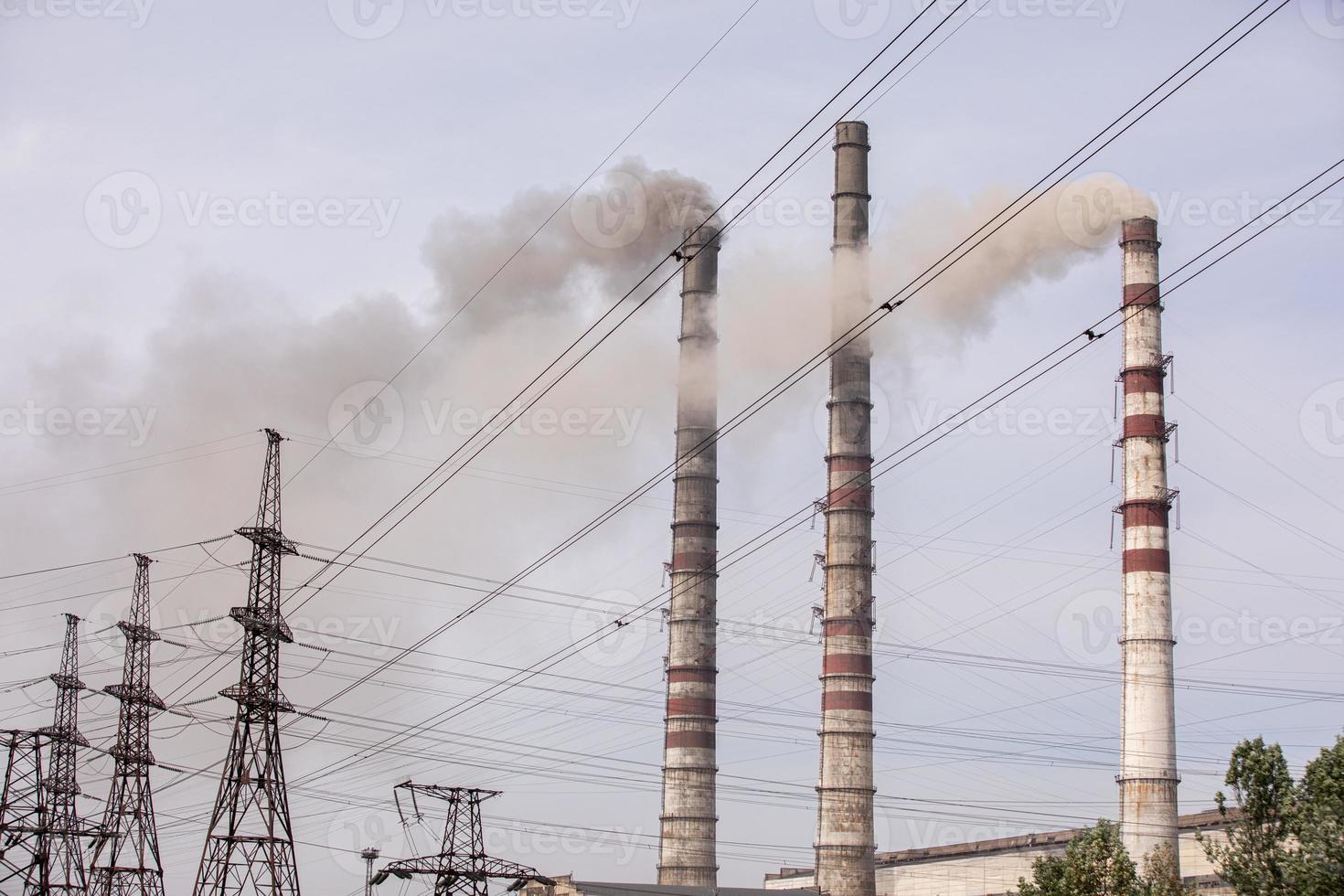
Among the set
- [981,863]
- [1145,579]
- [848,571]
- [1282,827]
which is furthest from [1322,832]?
[981,863]

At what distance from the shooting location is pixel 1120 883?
98.2ft

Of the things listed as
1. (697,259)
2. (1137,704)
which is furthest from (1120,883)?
(697,259)

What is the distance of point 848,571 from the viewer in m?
51.1

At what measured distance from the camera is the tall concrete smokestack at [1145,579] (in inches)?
1708

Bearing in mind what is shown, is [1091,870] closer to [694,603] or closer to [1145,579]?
[1145,579]

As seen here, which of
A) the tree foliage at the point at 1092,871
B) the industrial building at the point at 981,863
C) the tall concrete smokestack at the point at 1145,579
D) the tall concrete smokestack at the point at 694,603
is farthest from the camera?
the tall concrete smokestack at the point at 694,603

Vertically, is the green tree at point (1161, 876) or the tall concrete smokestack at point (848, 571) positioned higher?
the tall concrete smokestack at point (848, 571)

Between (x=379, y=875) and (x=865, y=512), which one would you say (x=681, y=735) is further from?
(x=379, y=875)

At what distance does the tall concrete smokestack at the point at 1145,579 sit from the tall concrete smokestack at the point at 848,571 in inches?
343

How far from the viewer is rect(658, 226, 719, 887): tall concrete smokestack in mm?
53875

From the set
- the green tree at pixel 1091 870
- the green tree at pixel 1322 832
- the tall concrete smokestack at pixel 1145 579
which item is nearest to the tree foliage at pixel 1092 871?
the green tree at pixel 1091 870

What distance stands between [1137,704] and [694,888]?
14.8 metres

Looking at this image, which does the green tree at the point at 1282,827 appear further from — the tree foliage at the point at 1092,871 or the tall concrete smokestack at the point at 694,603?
the tall concrete smokestack at the point at 694,603

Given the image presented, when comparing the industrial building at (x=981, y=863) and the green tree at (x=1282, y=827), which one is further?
the industrial building at (x=981, y=863)
